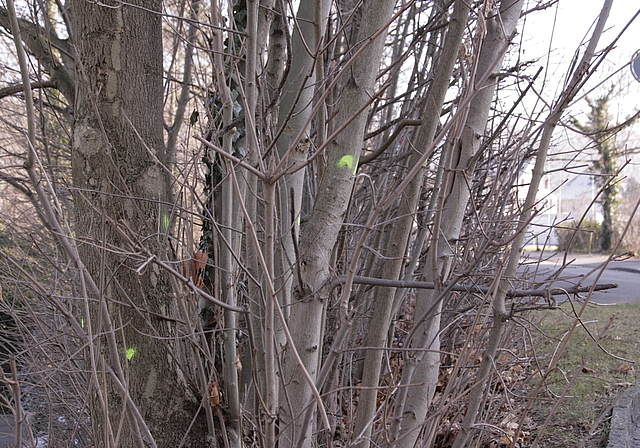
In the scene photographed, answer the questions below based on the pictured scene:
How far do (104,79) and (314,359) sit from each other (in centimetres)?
176

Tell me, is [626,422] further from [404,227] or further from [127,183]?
[127,183]

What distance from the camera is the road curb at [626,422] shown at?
3484mm

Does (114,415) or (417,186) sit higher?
(417,186)

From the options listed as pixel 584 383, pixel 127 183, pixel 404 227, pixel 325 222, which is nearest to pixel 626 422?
pixel 584 383

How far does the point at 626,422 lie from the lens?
3777 millimetres

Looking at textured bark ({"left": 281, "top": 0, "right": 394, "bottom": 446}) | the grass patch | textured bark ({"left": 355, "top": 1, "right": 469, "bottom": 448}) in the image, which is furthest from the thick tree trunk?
the grass patch

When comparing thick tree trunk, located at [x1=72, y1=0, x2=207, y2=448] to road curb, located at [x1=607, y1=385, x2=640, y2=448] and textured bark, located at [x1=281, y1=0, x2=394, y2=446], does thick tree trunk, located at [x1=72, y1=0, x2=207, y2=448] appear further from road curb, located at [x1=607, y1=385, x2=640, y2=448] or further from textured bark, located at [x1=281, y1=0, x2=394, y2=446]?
road curb, located at [x1=607, y1=385, x2=640, y2=448]

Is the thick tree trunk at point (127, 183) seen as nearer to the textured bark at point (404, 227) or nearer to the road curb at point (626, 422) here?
the textured bark at point (404, 227)

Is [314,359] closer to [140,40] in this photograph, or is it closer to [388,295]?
[388,295]

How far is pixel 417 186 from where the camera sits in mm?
2355

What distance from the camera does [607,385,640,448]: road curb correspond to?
11.4 feet

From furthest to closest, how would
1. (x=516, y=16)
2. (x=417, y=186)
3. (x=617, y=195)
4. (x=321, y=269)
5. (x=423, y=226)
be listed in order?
(x=617, y=195) → (x=423, y=226) → (x=417, y=186) → (x=516, y=16) → (x=321, y=269)

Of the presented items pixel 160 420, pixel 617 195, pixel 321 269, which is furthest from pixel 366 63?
pixel 617 195

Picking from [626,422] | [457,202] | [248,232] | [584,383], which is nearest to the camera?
[248,232]
